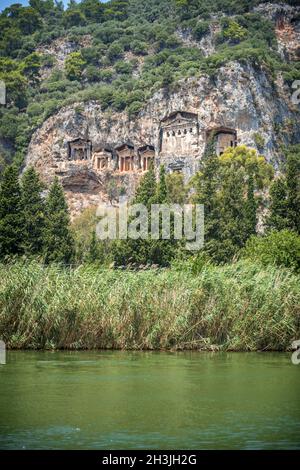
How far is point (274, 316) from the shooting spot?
89.4 feet

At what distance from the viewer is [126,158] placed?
9875 cm

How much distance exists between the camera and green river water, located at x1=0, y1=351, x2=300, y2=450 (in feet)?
47.8

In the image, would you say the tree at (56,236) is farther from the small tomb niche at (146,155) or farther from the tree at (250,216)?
the small tomb niche at (146,155)

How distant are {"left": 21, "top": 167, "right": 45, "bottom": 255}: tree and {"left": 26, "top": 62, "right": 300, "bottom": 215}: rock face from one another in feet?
101

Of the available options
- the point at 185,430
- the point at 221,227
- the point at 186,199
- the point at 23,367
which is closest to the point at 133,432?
the point at 185,430

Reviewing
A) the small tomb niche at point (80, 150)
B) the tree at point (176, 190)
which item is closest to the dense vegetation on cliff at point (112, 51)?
the small tomb niche at point (80, 150)

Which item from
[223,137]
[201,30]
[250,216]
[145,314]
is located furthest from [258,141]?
[145,314]

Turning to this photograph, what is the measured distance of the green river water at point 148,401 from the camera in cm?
1457

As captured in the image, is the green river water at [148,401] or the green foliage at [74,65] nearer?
the green river water at [148,401]

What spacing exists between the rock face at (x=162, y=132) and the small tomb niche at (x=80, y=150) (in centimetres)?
12

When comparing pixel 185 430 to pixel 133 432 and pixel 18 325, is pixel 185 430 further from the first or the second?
pixel 18 325

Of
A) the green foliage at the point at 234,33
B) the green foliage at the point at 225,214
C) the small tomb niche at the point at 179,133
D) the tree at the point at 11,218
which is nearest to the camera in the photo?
the tree at the point at 11,218

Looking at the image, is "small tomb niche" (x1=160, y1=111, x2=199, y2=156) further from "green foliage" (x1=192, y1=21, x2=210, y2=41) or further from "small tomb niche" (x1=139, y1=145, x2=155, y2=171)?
"green foliage" (x1=192, y1=21, x2=210, y2=41)

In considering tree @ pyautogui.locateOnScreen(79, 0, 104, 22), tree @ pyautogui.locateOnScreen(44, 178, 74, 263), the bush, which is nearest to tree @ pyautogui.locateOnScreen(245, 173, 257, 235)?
tree @ pyautogui.locateOnScreen(44, 178, 74, 263)
